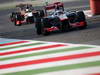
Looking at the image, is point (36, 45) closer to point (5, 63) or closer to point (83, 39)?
point (83, 39)

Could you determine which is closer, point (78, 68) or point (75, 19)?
point (78, 68)

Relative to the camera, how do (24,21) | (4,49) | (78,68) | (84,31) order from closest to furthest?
(78,68) → (4,49) → (84,31) → (24,21)

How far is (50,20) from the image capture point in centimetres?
1431

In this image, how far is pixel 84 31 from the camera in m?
13.8

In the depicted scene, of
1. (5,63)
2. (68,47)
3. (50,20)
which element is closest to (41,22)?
(50,20)

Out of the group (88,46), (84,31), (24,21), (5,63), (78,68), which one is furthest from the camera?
(24,21)

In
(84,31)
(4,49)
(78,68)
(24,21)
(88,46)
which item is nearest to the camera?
(78,68)

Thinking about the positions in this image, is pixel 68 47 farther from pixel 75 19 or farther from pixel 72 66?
pixel 75 19

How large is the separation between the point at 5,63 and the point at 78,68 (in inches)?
97.4

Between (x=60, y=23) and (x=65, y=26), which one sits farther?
(x=65, y=26)

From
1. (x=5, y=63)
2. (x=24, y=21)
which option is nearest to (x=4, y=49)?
(x=5, y=63)

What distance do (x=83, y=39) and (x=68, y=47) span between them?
154 cm

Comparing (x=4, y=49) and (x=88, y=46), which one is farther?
(x=4, y=49)

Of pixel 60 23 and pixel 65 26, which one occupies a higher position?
pixel 60 23
